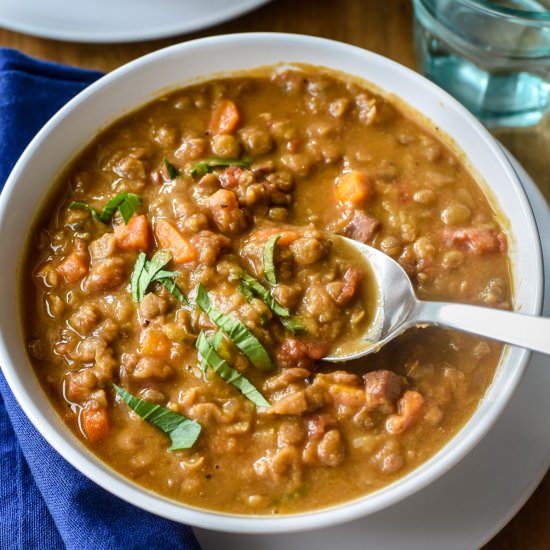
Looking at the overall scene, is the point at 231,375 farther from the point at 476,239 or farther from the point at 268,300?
the point at 476,239

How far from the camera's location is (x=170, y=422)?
11.3 feet

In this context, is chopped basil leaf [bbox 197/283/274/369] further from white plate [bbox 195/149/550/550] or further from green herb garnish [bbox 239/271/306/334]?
white plate [bbox 195/149/550/550]

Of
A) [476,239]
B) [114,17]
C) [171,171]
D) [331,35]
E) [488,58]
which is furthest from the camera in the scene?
[331,35]

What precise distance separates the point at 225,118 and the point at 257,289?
3.17ft

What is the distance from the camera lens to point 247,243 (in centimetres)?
382

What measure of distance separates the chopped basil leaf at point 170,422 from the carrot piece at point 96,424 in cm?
11

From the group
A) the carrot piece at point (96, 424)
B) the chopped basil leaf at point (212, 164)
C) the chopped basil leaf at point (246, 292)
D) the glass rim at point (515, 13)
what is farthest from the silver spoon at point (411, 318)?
the glass rim at point (515, 13)

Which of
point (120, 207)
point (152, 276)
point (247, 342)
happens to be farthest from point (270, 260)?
point (120, 207)

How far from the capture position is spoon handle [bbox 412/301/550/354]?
3.13 meters

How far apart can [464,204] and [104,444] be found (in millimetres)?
1956

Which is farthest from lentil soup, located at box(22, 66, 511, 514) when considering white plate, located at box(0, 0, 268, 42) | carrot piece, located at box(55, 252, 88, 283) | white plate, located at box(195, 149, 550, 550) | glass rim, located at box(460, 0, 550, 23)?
white plate, located at box(0, 0, 268, 42)

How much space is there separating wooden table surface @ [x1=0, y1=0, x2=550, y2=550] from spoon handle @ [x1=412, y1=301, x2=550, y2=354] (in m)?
1.62

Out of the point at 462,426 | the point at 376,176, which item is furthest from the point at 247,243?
the point at 462,426

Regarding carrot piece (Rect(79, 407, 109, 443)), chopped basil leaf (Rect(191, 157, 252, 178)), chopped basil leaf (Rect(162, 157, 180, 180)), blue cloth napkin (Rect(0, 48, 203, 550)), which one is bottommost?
blue cloth napkin (Rect(0, 48, 203, 550))
